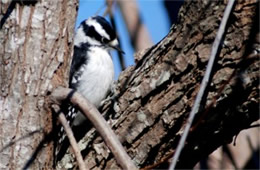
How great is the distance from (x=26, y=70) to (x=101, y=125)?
582mm

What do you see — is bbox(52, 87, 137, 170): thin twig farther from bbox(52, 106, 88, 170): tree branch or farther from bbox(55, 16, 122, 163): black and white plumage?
bbox(55, 16, 122, 163): black and white plumage

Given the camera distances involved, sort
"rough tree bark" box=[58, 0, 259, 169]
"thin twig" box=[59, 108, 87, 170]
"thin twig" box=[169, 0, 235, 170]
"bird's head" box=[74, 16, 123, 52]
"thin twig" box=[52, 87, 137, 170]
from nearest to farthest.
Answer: "thin twig" box=[169, 0, 235, 170] < "thin twig" box=[52, 87, 137, 170] < "thin twig" box=[59, 108, 87, 170] < "rough tree bark" box=[58, 0, 259, 169] < "bird's head" box=[74, 16, 123, 52]

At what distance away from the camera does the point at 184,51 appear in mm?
2723

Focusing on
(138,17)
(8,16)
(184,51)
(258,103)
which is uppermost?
(138,17)

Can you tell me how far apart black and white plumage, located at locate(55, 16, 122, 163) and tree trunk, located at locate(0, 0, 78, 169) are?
1135 mm

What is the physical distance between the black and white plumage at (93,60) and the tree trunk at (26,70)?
3.73 feet

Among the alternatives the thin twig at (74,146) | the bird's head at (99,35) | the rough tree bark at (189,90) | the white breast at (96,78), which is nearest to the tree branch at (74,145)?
the thin twig at (74,146)

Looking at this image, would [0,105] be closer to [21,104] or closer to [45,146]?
[21,104]

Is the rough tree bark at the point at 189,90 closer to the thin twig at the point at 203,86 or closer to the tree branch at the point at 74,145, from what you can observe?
the thin twig at the point at 203,86

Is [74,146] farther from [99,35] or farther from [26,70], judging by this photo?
[99,35]

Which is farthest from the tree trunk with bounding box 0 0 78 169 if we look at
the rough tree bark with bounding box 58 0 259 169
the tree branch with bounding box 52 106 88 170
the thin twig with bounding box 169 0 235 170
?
the thin twig with bounding box 169 0 235 170

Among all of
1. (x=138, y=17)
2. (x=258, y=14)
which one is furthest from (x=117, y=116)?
(x=138, y=17)

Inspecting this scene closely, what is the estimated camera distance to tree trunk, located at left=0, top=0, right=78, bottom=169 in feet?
8.93

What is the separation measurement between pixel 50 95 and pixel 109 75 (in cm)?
156
